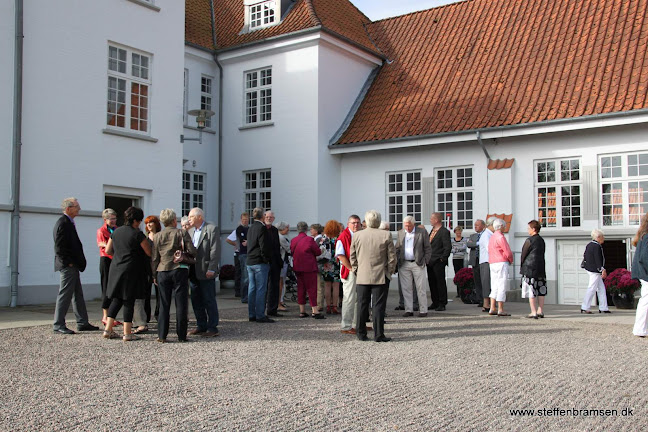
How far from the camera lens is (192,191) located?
2091 centimetres

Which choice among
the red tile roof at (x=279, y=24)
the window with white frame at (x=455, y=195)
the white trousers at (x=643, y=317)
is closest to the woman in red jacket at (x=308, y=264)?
the white trousers at (x=643, y=317)

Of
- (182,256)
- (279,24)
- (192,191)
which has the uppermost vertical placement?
(279,24)

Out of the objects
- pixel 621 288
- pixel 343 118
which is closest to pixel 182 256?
pixel 621 288

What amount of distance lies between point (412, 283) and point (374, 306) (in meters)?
3.23

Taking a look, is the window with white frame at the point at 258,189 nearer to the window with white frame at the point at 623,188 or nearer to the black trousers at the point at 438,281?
the black trousers at the point at 438,281

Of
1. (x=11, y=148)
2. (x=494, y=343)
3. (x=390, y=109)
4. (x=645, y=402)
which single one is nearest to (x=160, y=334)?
(x=494, y=343)

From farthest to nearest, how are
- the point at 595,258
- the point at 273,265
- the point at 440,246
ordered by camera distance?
the point at 440,246 → the point at 595,258 → the point at 273,265

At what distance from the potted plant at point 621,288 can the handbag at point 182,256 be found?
31.1 ft

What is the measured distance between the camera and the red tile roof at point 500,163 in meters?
17.4

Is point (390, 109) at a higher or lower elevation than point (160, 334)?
higher

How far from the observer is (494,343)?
8.95 metres

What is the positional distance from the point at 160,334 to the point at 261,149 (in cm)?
1271

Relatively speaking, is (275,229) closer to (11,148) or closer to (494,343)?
(494,343)

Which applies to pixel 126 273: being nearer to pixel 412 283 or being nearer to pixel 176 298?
pixel 176 298
